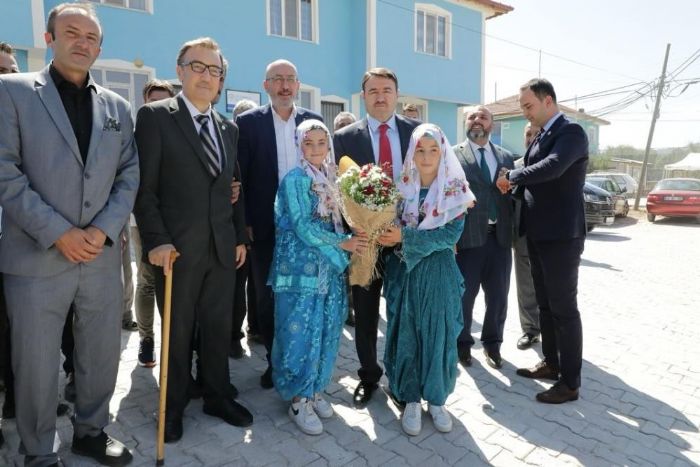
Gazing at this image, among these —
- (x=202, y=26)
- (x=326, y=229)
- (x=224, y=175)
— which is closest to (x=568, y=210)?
(x=326, y=229)

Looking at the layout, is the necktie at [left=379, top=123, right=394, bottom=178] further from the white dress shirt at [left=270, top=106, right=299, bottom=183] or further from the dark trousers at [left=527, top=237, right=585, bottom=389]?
the dark trousers at [left=527, top=237, right=585, bottom=389]

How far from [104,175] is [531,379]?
3475 mm

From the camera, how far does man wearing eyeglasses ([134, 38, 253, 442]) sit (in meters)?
2.80

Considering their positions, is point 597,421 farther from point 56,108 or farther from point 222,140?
point 56,108

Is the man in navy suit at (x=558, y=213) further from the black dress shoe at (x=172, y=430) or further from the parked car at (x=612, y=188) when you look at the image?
the parked car at (x=612, y=188)

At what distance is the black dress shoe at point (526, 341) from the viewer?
15.5 ft

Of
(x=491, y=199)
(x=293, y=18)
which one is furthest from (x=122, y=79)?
(x=491, y=199)

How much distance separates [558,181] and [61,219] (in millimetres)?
3202

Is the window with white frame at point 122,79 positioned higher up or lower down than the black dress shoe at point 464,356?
higher up

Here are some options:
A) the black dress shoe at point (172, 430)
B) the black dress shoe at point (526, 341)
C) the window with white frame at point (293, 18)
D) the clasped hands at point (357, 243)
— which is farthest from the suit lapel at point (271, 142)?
the window with white frame at point (293, 18)

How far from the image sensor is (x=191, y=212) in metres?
2.88

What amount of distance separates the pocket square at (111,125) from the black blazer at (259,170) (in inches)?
45.6

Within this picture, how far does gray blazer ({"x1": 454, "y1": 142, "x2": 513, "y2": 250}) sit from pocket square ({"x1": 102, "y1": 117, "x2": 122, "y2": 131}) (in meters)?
2.64

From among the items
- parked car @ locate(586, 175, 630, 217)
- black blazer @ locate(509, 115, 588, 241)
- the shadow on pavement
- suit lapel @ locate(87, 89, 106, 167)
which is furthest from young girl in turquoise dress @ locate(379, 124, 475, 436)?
parked car @ locate(586, 175, 630, 217)
